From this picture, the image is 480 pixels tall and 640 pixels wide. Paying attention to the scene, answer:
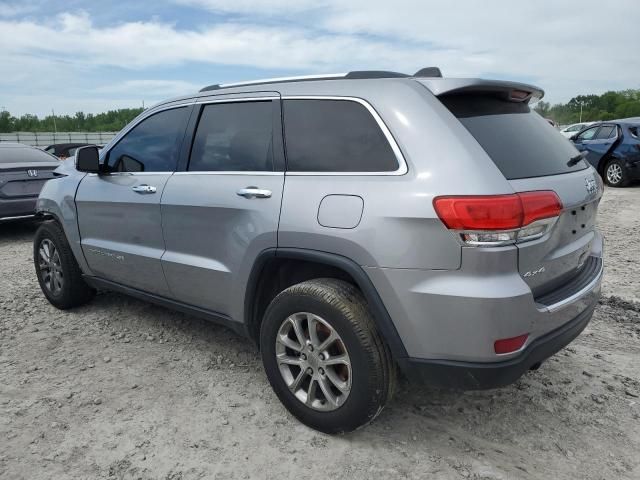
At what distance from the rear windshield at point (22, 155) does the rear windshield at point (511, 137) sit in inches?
314

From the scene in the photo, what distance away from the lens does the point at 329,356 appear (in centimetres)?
270

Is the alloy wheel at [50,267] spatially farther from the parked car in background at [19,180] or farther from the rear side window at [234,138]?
the parked car in background at [19,180]

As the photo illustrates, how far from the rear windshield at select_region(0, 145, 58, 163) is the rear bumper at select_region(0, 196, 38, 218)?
80 centimetres

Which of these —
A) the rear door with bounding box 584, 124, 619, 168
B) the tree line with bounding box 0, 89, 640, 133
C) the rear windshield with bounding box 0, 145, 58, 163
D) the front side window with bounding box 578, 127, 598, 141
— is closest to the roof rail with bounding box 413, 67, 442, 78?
the rear windshield with bounding box 0, 145, 58, 163

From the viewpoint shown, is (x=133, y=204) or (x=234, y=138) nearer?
(x=234, y=138)

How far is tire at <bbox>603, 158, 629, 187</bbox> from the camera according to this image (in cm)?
1252

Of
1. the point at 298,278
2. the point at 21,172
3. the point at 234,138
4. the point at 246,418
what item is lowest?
the point at 246,418

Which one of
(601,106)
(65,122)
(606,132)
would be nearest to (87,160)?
(606,132)

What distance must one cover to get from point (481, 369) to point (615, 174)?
12.4m

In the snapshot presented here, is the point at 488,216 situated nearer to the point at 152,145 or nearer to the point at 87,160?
the point at 152,145

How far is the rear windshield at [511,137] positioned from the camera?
96.8 inches

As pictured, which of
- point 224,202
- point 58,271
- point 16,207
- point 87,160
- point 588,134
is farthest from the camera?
point 588,134

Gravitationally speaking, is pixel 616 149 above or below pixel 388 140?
below

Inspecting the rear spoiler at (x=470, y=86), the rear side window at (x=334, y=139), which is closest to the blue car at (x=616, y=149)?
the rear spoiler at (x=470, y=86)
